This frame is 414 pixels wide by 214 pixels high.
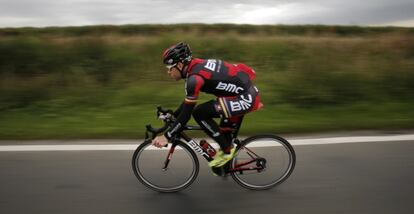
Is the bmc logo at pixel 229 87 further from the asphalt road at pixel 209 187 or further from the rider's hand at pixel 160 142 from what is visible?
the asphalt road at pixel 209 187

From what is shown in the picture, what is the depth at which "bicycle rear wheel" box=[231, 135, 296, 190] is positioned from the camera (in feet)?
15.9

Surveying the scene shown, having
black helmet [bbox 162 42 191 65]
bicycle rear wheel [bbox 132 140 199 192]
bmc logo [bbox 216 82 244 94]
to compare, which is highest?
black helmet [bbox 162 42 191 65]

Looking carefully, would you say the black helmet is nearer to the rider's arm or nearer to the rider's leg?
the rider's arm

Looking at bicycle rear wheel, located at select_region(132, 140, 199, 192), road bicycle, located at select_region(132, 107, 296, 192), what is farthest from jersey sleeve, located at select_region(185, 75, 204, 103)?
bicycle rear wheel, located at select_region(132, 140, 199, 192)

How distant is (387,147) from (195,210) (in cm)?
329

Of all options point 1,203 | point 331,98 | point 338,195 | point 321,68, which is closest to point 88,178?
point 1,203

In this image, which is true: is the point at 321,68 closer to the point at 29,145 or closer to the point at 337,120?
the point at 337,120

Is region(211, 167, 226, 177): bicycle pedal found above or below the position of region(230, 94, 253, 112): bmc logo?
below

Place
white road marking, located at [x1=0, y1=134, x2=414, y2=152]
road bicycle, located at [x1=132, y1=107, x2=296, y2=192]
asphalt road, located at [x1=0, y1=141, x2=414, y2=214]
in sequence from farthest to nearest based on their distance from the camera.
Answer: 1. white road marking, located at [x1=0, y1=134, x2=414, y2=152]
2. road bicycle, located at [x1=132, y1=107, x2=296, y2=192]
3. asphalt road, located at [x1=0, y1=141, x2=414, y2=214]

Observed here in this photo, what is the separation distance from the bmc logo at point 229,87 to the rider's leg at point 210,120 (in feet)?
0.65

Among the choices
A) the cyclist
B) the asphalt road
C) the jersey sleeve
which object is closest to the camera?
the jersey sleeve

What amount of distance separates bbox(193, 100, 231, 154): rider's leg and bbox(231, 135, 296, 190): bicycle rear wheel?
214mm

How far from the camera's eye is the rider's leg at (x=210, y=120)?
4.60m

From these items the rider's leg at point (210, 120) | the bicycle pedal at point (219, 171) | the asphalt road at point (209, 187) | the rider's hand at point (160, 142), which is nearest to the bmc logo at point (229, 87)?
the rider's leg at point (210, 120)
